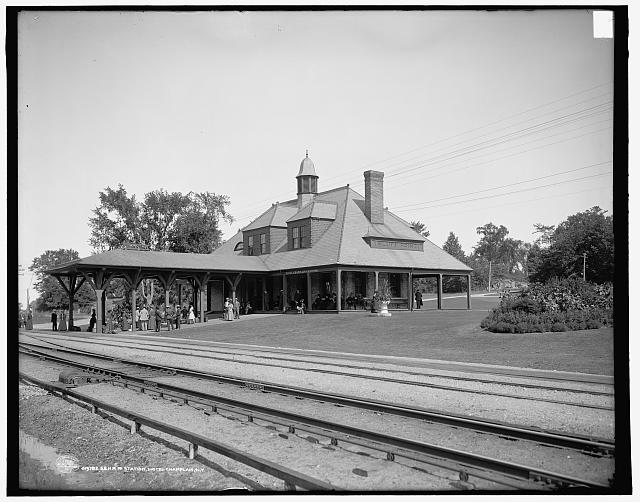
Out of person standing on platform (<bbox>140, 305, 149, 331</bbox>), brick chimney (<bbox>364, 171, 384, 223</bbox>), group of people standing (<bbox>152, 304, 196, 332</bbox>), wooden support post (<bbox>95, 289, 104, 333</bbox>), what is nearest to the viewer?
wooden support post (<bbox>95, 289, 104, 333</bbox>)

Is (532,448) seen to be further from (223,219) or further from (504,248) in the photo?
(504,248)

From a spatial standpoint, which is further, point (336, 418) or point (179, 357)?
point (179, 357)

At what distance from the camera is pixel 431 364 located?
16.1 m

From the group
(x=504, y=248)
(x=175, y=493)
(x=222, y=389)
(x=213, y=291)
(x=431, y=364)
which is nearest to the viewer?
(x=175, y=493)

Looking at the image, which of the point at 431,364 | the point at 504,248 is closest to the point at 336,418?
the point at 431,364

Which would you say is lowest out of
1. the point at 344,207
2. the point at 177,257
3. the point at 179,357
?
the point at 179,357

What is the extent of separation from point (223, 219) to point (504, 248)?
65.6m

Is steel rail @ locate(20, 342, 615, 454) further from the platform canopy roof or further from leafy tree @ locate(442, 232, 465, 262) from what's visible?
leafy tree @ locate(442, 232, 465, 262)

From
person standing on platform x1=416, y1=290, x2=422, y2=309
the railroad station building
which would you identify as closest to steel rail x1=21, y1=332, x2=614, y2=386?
the railroad station building

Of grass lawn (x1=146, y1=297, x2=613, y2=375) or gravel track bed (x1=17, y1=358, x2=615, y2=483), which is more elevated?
gravel track bed (x1=17, y1=358, x2=615, y2=483)

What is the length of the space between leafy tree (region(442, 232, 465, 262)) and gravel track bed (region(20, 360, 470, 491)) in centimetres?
9019

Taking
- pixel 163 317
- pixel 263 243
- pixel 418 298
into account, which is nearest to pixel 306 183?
pixel 263 243

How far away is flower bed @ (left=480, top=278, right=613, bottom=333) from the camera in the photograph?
1947 centimetres

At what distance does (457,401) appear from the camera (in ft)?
35.1
